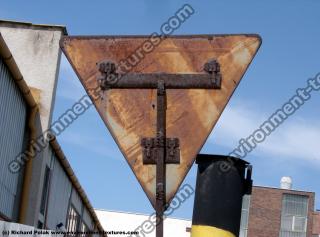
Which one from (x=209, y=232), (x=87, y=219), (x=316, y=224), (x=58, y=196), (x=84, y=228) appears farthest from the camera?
(x=316, y=224)

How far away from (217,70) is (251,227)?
132ft

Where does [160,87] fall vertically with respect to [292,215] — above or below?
below

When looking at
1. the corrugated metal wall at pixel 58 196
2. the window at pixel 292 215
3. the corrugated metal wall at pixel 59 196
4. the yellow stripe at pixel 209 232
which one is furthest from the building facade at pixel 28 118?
the window at pixel 292 215

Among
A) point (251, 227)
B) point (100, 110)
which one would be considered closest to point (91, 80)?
point (100, 110)

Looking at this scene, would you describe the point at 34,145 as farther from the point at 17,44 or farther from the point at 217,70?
the point at 217,70

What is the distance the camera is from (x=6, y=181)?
11320 millimetres

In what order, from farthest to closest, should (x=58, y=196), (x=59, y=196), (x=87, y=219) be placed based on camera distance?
(x=87, y=219) → (x=59, y=196) → (x=58, y=196)

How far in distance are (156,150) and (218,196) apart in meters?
0.53

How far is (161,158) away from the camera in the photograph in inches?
114

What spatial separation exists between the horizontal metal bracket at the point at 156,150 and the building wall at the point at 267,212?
131ft

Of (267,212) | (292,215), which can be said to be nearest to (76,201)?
(267,212)

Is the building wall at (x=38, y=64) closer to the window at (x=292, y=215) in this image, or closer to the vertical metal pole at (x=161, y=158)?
the vertical metal pole at (x=161, y=158)

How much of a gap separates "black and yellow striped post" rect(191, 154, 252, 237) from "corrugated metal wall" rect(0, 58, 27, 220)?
27.2ft

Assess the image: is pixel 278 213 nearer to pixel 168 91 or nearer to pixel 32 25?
pixel 32 25
